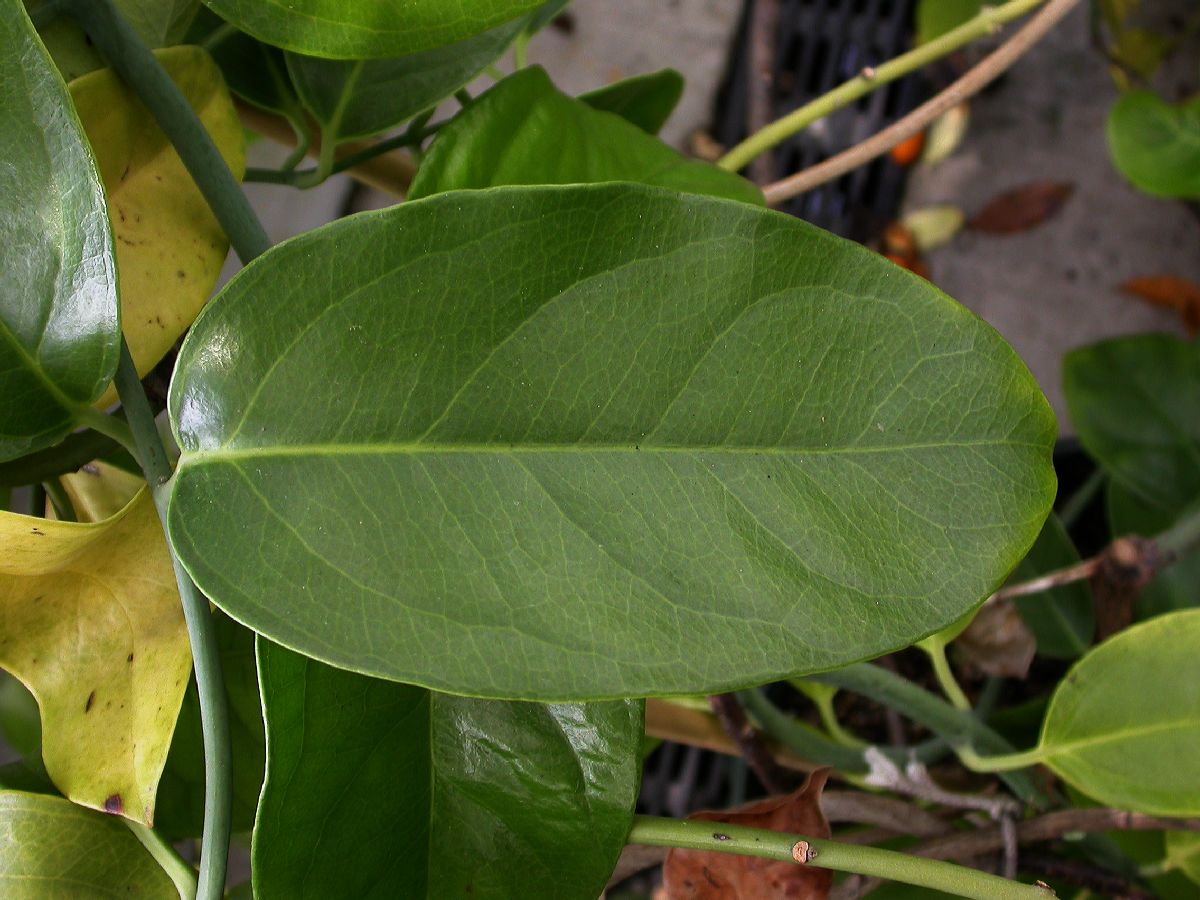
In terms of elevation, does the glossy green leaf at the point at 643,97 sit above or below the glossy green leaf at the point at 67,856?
above

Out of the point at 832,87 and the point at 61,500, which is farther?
the point at 832,87

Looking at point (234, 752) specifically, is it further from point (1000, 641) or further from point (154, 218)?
point (1000, 641)

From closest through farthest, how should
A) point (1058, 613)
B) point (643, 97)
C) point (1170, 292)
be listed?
point (643, 97)
point (1058, 613)
point (1170, 292)

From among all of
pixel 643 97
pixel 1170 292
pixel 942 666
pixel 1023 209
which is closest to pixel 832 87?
pixel 1023 209

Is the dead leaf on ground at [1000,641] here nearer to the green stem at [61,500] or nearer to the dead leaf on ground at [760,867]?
the dead leaf on ground at [760,867]

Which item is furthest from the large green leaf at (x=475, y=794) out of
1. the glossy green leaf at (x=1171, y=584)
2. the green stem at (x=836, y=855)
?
the glossy green leaf at (x=1171, y=584)

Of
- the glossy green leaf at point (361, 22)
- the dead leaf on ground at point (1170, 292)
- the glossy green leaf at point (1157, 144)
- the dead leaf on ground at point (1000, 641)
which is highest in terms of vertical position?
the glossy green leaf at point (361, 22)

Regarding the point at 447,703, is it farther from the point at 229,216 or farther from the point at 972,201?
the point at 972,201
